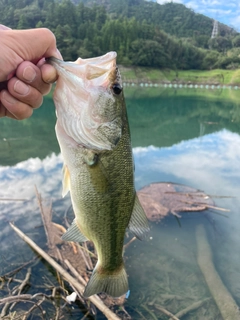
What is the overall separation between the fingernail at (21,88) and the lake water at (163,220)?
3547 millimetres

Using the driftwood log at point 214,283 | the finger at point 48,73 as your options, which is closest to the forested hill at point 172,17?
the driftwood log at point 214,283

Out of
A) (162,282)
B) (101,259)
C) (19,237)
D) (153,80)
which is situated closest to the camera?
(101,259)

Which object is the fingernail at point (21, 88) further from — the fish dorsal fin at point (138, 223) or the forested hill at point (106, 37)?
the forested hill at point (106, 37)

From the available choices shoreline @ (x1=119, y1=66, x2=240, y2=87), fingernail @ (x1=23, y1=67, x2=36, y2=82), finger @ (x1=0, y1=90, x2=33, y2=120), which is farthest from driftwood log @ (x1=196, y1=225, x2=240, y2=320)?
shoreline @ (x1=119, y1=66, x2=240, y2=87)

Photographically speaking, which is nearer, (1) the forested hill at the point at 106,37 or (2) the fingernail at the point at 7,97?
(2) the fingernail at the point at 7,97

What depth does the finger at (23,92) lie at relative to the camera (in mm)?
2084

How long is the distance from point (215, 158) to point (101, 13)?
87.4 m

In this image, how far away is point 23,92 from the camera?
83.7 inches

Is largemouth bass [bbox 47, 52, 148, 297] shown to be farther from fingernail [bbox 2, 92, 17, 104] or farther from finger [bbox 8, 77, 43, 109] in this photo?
fingernail [bbox 2, 92, 17, 104]

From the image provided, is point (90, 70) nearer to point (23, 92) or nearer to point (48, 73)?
point (48, 73)

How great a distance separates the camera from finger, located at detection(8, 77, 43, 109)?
208cm

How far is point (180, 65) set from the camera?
77125 mm

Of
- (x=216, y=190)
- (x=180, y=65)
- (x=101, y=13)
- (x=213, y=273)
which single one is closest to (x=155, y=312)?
(x=213, y=273)

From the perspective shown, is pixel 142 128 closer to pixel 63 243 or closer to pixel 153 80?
pixel 63 243
